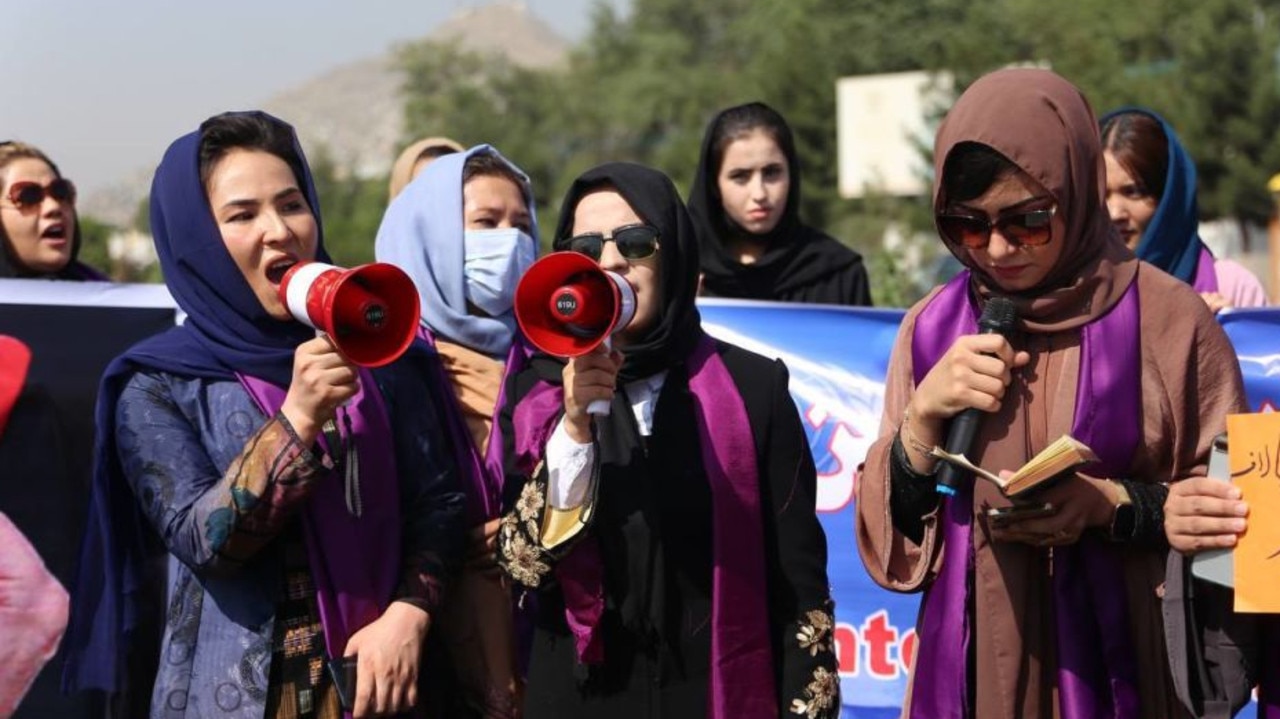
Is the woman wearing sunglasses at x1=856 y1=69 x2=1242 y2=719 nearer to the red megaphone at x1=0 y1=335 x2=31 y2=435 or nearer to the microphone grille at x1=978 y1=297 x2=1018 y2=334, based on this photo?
the microphone grille at x1=978 y1=297 x2=1018 y2=334

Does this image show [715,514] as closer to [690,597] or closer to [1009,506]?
[690,597]

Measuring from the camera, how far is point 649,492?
3.32 meters

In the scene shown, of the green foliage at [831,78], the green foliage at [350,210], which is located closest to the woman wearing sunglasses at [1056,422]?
the green foliage at [831,78]

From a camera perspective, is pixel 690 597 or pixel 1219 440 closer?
pixel 1219 440

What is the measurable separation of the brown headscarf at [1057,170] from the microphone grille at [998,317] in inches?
3.3

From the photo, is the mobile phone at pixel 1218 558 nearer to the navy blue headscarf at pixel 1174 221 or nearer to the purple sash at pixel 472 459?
the purple sash at pixel 472 459

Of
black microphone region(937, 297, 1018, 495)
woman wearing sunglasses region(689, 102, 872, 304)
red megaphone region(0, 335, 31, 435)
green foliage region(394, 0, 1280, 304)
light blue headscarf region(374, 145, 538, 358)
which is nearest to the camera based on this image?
black microphone region(937, 297, 1018, 495)

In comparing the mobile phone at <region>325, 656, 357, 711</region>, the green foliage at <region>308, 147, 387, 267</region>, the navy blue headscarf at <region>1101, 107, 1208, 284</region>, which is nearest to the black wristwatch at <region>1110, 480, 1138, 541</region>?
the mobile phone at <region>325, 656, 357, 711</region>

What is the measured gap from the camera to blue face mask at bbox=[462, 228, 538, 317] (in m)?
4.14

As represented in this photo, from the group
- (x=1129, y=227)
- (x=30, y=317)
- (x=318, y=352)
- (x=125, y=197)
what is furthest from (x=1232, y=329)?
(x=125, y=197)

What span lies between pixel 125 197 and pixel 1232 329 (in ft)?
614

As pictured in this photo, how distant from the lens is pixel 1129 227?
481 centimetres

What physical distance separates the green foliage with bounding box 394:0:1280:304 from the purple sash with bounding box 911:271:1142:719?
6.53 metres

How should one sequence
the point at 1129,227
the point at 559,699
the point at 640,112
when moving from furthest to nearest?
the point at 640,112, the point at 1129,227, the point at 559,699
